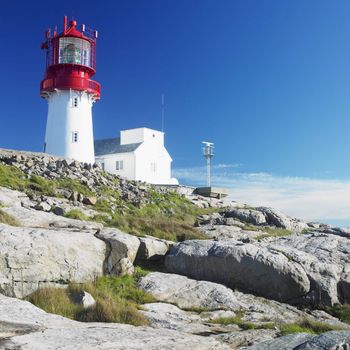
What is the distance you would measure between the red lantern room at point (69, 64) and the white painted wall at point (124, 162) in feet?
29.6

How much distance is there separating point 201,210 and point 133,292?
20.9 metres

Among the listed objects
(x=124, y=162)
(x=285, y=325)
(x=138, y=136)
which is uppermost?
(x=138, y=136)

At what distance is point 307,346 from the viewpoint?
22.0 feet

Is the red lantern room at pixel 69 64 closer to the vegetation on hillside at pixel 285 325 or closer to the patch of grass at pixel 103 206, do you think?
the patch of grass at pixel 103 206

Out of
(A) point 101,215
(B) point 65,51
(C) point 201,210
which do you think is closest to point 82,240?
(A) point 101,215

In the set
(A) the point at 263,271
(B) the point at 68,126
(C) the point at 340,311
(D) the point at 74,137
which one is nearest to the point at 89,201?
(A) the point at 263,271

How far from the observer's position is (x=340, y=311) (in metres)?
13.1

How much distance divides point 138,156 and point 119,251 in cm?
3784

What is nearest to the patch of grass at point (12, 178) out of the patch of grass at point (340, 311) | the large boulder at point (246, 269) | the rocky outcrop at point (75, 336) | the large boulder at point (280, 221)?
the large boulder at point (246, 269)

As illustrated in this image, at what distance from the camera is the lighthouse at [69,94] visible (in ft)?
139

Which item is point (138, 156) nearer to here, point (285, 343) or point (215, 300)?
point (215, 300)

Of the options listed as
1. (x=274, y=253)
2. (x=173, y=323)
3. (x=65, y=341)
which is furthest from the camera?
(x=274, y=253)

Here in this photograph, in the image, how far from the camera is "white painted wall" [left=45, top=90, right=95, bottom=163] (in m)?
42.3

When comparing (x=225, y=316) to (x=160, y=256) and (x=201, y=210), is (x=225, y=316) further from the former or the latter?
(x=201, y=210)
